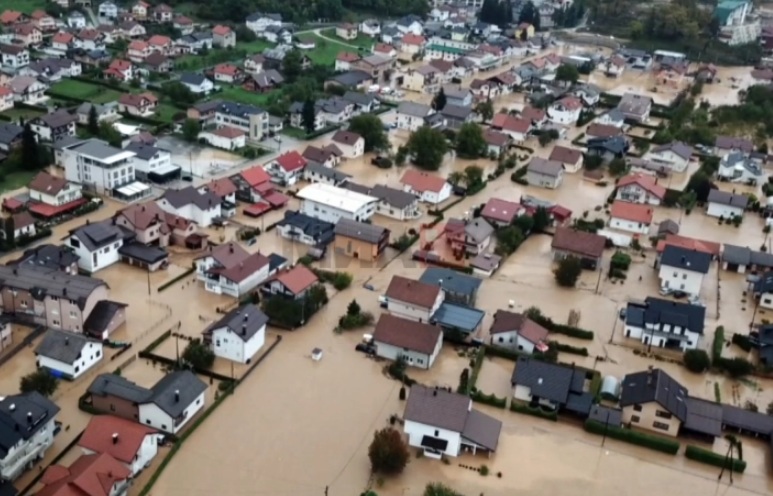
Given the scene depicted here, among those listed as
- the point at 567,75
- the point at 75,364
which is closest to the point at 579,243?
the point at 75,364

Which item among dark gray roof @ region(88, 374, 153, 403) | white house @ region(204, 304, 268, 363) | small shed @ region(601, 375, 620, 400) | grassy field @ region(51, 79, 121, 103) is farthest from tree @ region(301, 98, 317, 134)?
small shed @ region(601, 375, 620, 400)

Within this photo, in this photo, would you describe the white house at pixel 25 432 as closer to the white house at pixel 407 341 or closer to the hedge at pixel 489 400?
the white house at pixel 407 341

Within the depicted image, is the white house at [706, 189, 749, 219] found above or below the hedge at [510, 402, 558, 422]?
above

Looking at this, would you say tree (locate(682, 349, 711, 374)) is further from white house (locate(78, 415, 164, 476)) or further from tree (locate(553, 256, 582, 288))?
white house (locate(78, 415, 164, 476))

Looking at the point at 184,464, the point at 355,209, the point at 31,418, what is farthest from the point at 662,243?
the point at 31,418

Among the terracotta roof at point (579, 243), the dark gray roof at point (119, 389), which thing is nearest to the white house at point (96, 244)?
the dark gray roof at point (119, 389)
